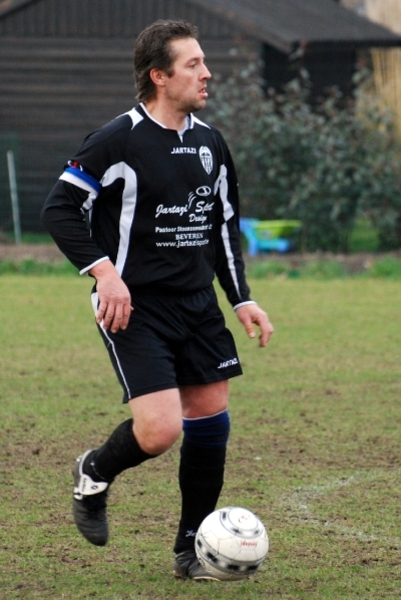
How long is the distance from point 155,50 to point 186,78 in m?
0.16

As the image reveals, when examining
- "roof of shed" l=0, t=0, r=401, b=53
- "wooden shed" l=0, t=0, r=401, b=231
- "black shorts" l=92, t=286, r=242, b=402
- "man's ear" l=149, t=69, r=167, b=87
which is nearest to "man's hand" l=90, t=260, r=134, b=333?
"black shorts" l=92, t=286, r=242, b=402

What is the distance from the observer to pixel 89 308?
433 inches

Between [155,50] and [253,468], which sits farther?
[253,468]

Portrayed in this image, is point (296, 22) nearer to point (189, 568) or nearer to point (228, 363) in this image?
point (228, 363)

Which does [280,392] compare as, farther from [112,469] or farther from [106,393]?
[112,469]

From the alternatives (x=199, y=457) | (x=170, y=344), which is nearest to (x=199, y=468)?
(x=199, y=457)

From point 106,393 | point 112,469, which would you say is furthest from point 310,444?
point 112,469

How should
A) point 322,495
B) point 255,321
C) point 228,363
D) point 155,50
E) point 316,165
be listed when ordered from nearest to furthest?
1. point 155,50
2. point 228,363
3. point 255,321
4. point 322,495
5. point 316,165

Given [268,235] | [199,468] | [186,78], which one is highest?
[186,78]

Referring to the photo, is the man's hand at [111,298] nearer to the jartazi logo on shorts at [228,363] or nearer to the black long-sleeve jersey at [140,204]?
the black long-sleeve jersey at [140,204]

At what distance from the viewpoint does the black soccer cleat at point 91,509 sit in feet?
13.2

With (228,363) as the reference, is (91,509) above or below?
below

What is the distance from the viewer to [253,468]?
18.6 ft

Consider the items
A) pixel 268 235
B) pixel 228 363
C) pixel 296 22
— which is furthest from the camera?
pixel 296 22
